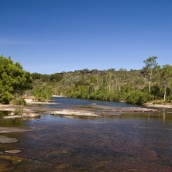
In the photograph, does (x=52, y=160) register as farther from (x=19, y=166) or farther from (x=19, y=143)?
(x=19, y=143)

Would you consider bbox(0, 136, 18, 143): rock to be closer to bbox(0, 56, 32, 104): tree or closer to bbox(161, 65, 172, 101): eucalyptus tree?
bbox(0, 56, 32, 104): tree

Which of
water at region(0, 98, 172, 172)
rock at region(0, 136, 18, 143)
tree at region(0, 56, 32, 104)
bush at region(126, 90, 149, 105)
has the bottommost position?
water at region(0, 98, 172, 172)

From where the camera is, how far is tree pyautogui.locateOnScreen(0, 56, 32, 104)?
6775 cm

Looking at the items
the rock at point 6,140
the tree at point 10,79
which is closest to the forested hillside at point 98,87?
the tree at point 10,79

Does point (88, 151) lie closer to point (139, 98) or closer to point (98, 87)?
point (139, 98)

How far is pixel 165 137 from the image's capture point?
2923cm

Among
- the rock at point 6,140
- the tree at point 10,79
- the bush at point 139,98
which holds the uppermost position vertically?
the tree at point 10,79

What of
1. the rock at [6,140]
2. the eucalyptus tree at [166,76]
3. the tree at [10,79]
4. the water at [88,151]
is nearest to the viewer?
the water at [88,151]

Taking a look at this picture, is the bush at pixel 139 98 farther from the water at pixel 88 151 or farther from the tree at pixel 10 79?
the water at pixel 88 151

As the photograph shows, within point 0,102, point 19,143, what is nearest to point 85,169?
point 19,143

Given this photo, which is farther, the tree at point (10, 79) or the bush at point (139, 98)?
the bush at point (139, 98)

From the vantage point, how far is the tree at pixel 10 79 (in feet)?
222

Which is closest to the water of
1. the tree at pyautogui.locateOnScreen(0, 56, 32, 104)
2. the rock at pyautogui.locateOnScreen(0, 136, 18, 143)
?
the rock at pyautogui.locateOnScreen(0, 136, 18, 143)

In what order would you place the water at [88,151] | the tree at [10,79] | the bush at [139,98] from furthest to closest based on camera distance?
the bush at [139,98] < the tree at [10,79] < the water at [88,151]
